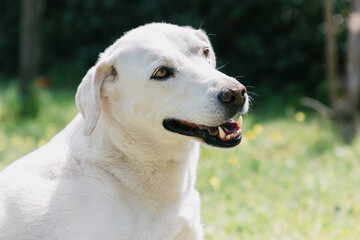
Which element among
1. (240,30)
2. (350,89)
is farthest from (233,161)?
(240,30)

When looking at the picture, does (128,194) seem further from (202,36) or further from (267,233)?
(267,233)

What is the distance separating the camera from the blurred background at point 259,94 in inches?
160

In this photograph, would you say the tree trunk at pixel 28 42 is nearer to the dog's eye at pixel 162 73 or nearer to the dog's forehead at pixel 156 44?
the dog's forehead at pixel 156 44

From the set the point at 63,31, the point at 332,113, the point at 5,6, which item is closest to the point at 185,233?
the point at 332,113

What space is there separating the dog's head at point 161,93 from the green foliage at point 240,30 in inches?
→ 236

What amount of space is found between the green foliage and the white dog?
601cm

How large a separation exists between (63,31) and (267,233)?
8.37m

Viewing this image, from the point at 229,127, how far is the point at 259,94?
249 inches

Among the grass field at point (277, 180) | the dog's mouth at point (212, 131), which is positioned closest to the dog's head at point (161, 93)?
the dog's mouth at point (212, 131)

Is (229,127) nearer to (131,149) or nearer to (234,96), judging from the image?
(234,96)

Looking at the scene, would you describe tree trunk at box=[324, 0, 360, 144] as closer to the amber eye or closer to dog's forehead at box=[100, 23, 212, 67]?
the amber eye

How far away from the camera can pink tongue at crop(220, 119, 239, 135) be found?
2.59 m

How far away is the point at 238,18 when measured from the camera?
923 cm

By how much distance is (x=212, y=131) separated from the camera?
2566 mm
